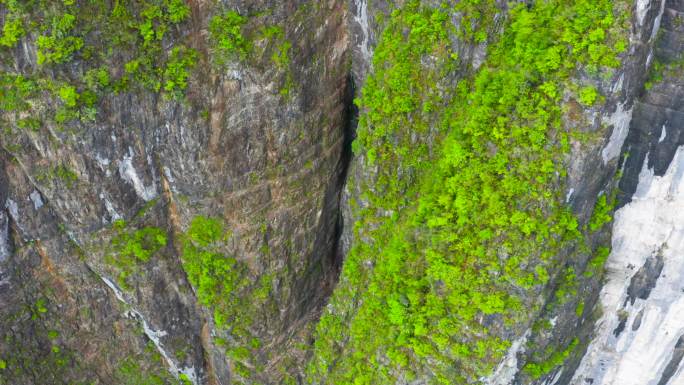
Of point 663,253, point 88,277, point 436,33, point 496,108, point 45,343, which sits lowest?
point 45,343

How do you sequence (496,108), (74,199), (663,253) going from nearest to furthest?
(496,108)
(663,253)
(74,199)

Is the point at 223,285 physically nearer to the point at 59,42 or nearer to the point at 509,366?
the point at 59,42

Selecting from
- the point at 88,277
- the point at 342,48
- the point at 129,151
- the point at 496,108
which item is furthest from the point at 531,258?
the point at 88,277

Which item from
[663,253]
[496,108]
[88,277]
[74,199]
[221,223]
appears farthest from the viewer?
[88,277]

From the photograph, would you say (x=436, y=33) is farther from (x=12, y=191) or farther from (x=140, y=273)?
(x=12, y=191)

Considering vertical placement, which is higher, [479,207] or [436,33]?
[436,33]

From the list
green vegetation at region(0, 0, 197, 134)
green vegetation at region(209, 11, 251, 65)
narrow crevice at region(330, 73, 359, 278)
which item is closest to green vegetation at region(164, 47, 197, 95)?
green vegetation at region(0, 0, 197, 134)

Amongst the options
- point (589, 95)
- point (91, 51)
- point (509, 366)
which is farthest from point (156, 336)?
point (589, 95)
